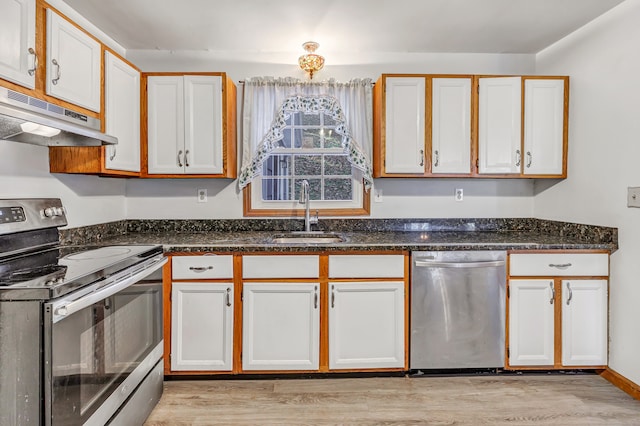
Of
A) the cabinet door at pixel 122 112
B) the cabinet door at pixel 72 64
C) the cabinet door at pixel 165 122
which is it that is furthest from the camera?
the cabinet door at pixel 165 122

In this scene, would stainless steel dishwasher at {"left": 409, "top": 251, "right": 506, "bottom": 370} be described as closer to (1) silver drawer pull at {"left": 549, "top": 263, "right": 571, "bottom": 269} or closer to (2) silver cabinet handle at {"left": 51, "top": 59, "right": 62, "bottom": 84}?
(1) silver drawer pull at {"left": 549, "top": 263, "right": 571, "bottom": 269}

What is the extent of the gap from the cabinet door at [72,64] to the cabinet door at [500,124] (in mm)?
2462

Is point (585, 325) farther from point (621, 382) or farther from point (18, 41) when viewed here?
point (18, 41)

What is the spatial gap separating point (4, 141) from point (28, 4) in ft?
2.17

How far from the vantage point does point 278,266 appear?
2.27 m

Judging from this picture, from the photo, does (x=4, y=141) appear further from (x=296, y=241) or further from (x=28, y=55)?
(x=296, y=241)

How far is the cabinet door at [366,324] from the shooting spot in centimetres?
229

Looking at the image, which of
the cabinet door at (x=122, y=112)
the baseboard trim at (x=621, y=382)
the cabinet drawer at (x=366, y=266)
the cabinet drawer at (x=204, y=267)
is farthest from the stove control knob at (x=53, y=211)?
the baseboard trim at (x=621, y=382)

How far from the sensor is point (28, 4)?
5.32 feet

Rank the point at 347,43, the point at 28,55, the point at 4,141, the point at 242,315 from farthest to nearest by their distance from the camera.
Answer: the point at 347,43 → the point at 242,315 → the point at 4,141 → the point at 28,55

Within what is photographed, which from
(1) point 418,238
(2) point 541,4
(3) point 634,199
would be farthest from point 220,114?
(3) point 634,199

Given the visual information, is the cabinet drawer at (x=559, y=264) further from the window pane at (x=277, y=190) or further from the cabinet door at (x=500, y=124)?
the window pane at (x=277, y=190)

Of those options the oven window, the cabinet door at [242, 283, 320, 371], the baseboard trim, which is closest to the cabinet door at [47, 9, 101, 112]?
the oven window

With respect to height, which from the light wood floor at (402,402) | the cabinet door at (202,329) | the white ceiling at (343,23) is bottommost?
the light wood floor at (402,402)
